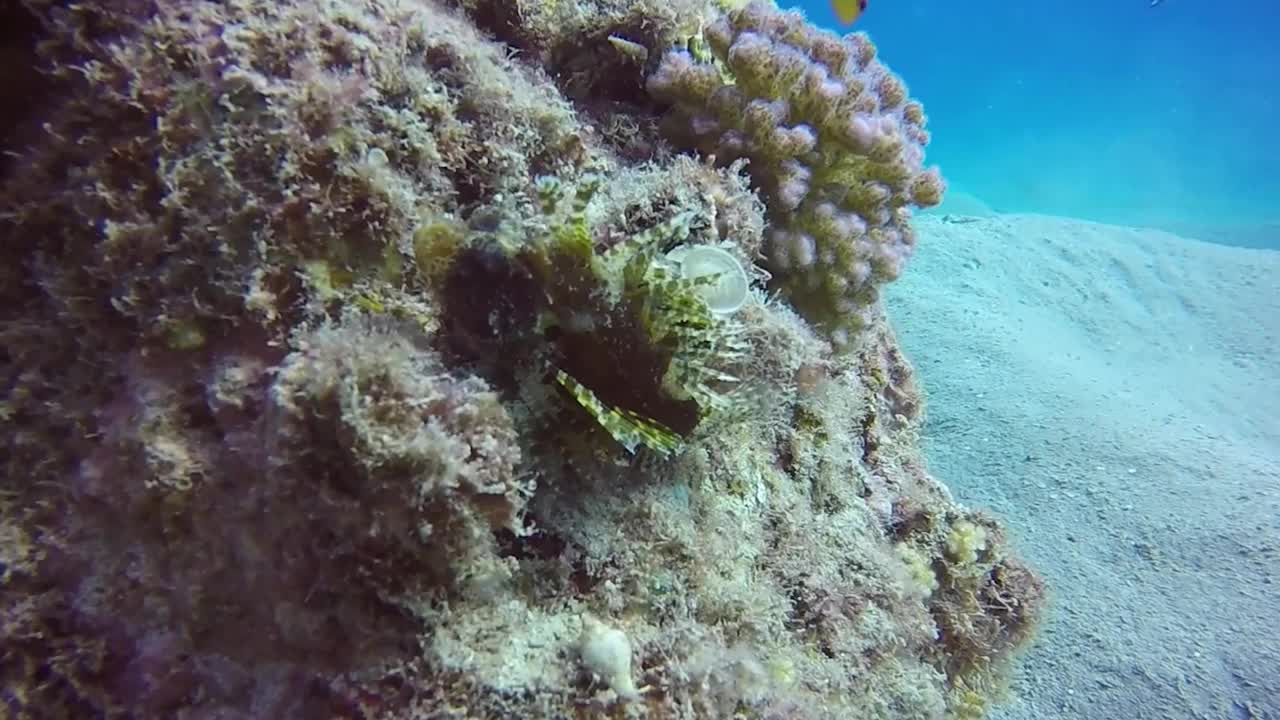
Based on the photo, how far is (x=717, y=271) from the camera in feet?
7.08

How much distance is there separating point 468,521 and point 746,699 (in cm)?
110

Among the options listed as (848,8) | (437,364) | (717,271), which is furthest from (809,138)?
(848,8)

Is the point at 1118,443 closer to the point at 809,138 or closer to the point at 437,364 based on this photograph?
the point at 809,138

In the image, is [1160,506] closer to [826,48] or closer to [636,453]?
[826,48]

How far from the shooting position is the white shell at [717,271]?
7.09 ft

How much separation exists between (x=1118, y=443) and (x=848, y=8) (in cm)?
486

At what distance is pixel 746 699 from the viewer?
210 centimetres

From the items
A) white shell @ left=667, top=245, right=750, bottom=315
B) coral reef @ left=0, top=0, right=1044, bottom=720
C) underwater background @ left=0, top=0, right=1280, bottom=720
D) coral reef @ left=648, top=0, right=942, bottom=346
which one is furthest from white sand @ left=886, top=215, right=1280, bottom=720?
white shell @ left=667, top=245, right=750, bottom=315

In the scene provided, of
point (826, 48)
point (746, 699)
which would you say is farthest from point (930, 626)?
point (826, 48)

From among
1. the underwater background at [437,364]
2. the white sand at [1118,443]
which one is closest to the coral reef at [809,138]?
the underwater background at [437,364]

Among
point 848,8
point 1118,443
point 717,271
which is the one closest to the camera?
point 717,271

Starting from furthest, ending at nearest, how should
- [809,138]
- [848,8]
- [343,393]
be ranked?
[848,8] → [809,138] → [343,393]

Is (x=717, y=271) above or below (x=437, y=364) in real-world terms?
above

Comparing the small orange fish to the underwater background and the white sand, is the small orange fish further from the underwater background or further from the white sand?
the white sand
